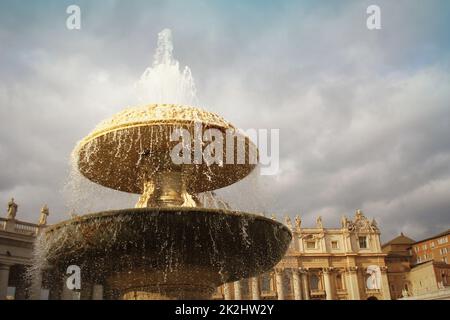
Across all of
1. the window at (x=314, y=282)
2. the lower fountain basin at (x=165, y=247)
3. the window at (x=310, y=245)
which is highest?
the window at (x=310, y=245)

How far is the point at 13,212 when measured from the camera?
98.7 feet

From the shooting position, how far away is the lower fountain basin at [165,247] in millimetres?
9188

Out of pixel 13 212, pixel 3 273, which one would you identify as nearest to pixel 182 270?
pixel 3 273

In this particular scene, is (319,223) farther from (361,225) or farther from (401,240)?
(401,240)

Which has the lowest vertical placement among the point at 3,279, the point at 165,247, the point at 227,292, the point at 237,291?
the point at 165,247

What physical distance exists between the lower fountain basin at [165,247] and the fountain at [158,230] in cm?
2

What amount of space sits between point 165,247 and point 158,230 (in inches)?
20.6

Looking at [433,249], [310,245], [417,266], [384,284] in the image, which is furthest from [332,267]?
[433,249]

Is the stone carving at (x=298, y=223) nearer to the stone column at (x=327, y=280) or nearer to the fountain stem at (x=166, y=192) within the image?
the stone column at (x=327, y=280)

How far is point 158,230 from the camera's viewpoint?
9.20 metres

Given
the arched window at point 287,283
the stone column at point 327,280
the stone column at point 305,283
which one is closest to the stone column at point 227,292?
the arched window at point 287,283

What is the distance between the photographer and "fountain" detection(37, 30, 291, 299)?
30.4 feet
